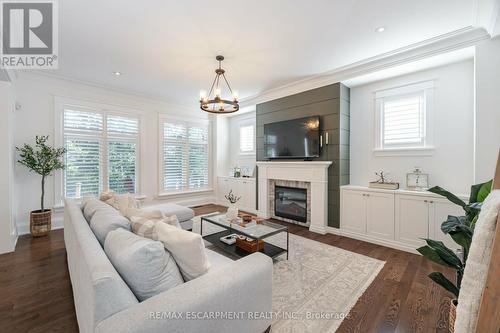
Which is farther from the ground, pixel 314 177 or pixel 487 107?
pixel 487 107

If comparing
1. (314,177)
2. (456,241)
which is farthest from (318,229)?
(456,241)

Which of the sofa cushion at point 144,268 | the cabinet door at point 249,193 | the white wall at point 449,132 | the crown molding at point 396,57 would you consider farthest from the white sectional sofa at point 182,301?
the cabinet door at point 249,193

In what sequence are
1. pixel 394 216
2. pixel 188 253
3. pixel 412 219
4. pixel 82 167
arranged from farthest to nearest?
pixel 82 167 → pixel 394 216 → pixel 412 219 → pixel 188 253

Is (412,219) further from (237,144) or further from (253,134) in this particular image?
(237,144)

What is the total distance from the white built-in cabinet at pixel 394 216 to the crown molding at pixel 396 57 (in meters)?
1.93

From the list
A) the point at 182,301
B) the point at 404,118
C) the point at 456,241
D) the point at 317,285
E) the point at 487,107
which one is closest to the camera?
the point at 182,301

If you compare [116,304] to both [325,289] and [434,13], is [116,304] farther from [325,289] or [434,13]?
[434,13]

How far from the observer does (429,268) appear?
8.62 ft

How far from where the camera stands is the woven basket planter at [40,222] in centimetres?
350

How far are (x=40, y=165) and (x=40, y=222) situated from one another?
948 millimetres

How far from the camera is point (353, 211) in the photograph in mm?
3686

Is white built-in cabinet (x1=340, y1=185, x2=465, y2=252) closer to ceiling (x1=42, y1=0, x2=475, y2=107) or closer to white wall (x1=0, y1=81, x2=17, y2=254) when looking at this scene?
ceiling (x1=42, y1=0, x2=475, y2=107)

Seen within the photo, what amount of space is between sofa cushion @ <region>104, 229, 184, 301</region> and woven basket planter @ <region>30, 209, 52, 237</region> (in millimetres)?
3525

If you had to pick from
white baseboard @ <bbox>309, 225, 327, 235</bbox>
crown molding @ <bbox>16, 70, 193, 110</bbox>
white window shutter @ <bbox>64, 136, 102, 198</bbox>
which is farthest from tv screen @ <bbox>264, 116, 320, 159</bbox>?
white window shutter @ <bbox>64, 136, 102, 198</bbox>
